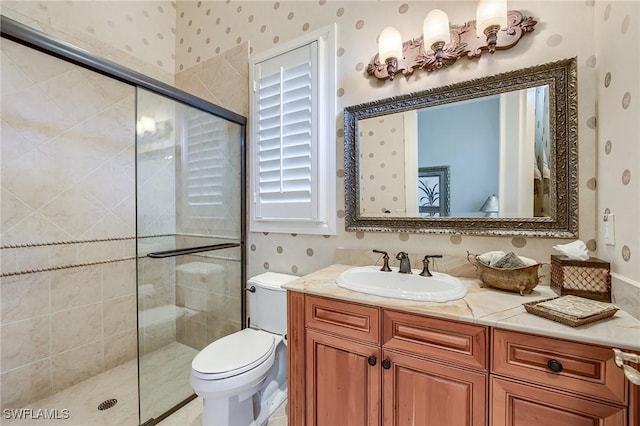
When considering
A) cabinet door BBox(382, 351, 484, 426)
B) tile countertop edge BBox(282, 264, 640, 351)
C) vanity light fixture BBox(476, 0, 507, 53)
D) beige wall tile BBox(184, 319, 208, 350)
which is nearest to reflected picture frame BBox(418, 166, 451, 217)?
tile countertop edge BBox(282, 264, 640, 351)

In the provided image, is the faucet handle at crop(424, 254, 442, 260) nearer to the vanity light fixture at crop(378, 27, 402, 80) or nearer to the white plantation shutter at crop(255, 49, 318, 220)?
the white plantation shutter at crop(255, 49, 318, 220)

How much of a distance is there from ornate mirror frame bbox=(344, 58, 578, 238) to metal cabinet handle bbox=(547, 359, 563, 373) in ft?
1.98

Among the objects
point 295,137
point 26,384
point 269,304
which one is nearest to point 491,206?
point 295,137

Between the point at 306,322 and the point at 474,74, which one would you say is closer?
the point at 306,322

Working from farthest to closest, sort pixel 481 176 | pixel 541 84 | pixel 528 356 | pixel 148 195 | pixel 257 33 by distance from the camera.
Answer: pixel 257 33, pixel 148 195, pixel 481 176, pixel 541 84, pixel 528 356

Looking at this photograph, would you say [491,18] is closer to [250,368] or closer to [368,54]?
[368,54]

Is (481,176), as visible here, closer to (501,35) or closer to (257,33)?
(501,35)

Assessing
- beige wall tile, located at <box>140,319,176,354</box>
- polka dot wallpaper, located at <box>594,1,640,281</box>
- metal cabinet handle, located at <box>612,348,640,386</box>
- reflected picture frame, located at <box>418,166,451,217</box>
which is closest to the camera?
metal cabinet handle, located at <box>612,348,640,386</box>

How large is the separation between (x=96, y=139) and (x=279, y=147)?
4.45 feet

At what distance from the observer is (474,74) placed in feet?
4.45

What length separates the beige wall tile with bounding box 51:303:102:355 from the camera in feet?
5.98

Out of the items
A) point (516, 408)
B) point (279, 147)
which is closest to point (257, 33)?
point (279, 147)

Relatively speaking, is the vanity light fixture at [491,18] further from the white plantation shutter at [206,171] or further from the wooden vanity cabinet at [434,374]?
the white plantation shutter at [206,171]

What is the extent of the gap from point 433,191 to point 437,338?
759 millimetres
